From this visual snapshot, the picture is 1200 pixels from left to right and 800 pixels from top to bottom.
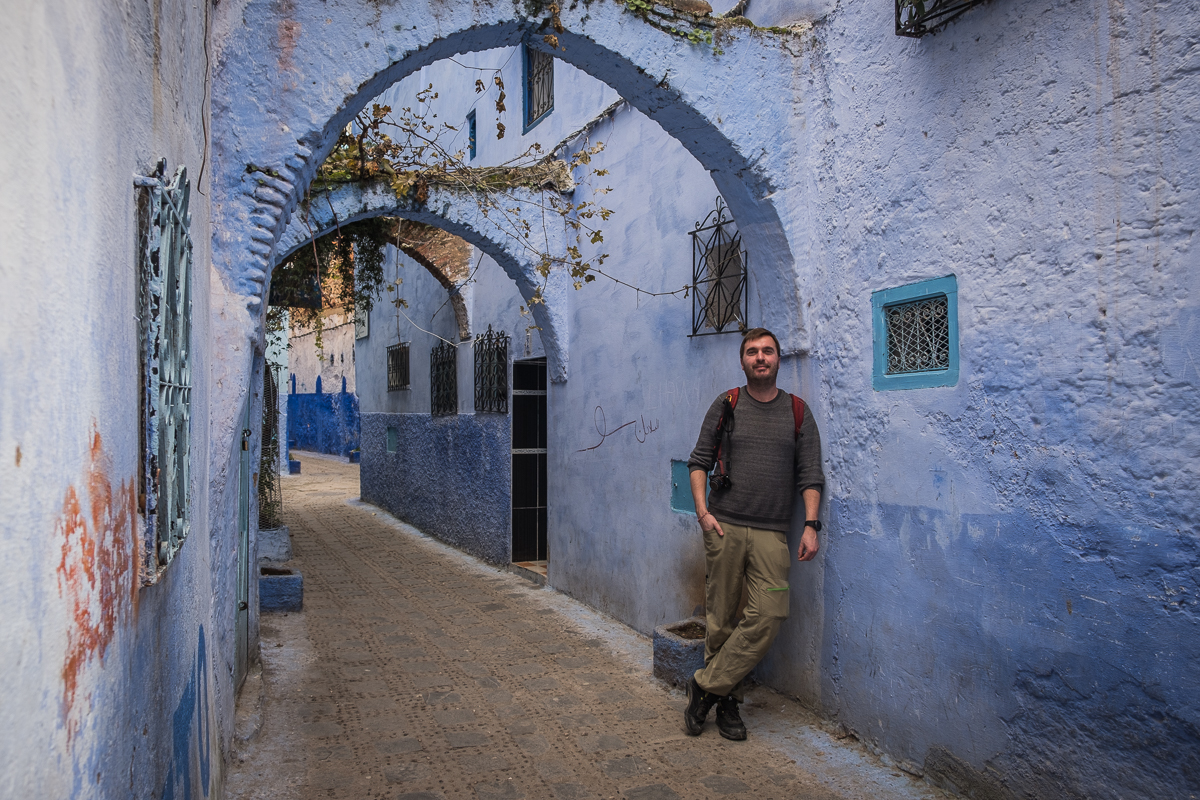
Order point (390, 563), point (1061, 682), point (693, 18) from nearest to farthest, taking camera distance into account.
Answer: point (1061, 682)
point (693, 18)
point (390, 563)

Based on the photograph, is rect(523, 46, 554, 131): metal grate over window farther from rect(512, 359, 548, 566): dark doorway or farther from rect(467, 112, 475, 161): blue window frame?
rect(512, 359, 548, 566): dark doorway

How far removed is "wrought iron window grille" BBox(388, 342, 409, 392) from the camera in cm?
1289

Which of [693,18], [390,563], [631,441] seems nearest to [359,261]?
[390,563]

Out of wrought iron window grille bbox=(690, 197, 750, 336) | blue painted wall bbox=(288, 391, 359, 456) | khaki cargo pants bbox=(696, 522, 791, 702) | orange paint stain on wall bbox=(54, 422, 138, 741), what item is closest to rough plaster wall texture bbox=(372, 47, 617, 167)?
wrought iron window grille bbox=(690, 197, 750, 336)

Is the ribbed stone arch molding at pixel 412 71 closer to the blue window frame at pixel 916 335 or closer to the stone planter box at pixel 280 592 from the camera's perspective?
the blue window frame at pixel 916 335

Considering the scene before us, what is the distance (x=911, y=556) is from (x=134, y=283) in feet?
10.0

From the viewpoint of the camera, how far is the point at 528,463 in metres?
8.77

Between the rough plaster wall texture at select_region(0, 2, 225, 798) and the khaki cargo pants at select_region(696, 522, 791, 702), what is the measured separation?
257cm

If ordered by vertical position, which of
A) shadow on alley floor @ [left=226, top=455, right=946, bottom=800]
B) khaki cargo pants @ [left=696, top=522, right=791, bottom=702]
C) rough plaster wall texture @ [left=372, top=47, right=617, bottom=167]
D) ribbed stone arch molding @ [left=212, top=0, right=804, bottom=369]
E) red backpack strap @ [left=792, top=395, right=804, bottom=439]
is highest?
rough plaster wall texture @ [left=372, top=47, right=617, bottom=167]

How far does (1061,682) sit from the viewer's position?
289 cm

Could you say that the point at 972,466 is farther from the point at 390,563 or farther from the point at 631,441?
the point at 390,563

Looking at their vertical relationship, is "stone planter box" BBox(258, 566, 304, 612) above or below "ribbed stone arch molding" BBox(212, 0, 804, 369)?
below

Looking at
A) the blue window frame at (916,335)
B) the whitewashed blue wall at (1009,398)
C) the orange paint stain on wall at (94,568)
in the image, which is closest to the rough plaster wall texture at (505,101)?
the whitewashed blue wall at (1009,398)

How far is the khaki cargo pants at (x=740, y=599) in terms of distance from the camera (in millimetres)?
3916
